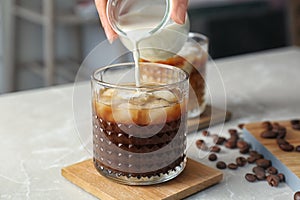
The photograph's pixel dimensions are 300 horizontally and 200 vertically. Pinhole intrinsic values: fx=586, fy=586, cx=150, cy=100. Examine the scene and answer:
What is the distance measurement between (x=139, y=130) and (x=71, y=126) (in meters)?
0.42

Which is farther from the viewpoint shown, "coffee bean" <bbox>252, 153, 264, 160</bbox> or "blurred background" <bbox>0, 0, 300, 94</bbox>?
"blurred background" <bbox>0, 0, 300, 94</bbox>

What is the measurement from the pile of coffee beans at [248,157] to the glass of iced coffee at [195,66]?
9 centimetres

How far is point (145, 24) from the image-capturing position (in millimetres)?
1142

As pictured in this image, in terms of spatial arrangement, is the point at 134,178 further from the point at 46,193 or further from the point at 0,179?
the point at 0,179

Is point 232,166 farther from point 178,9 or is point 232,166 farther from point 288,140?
point 178,9

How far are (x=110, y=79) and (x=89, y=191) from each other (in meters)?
0.28

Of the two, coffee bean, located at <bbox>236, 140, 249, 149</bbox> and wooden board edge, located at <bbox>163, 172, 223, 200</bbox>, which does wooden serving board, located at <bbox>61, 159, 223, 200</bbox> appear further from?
coffee bean, located at <bbox>236, 140, 249, 149</bbox>

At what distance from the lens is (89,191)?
3.64 ft

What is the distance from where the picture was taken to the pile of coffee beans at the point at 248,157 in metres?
1.17

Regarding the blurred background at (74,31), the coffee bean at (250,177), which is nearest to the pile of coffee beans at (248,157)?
the coffee bean at (250,177)

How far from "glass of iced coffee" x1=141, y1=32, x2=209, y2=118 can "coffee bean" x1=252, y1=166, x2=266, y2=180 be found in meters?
0.31

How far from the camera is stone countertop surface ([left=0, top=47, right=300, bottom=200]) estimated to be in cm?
113

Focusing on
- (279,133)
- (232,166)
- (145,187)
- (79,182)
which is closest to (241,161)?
(232,166)

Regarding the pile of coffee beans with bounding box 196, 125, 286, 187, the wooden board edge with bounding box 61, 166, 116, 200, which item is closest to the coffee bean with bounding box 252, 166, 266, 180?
the pile of coffee beans with bounding box 196, 125, 286, 187
